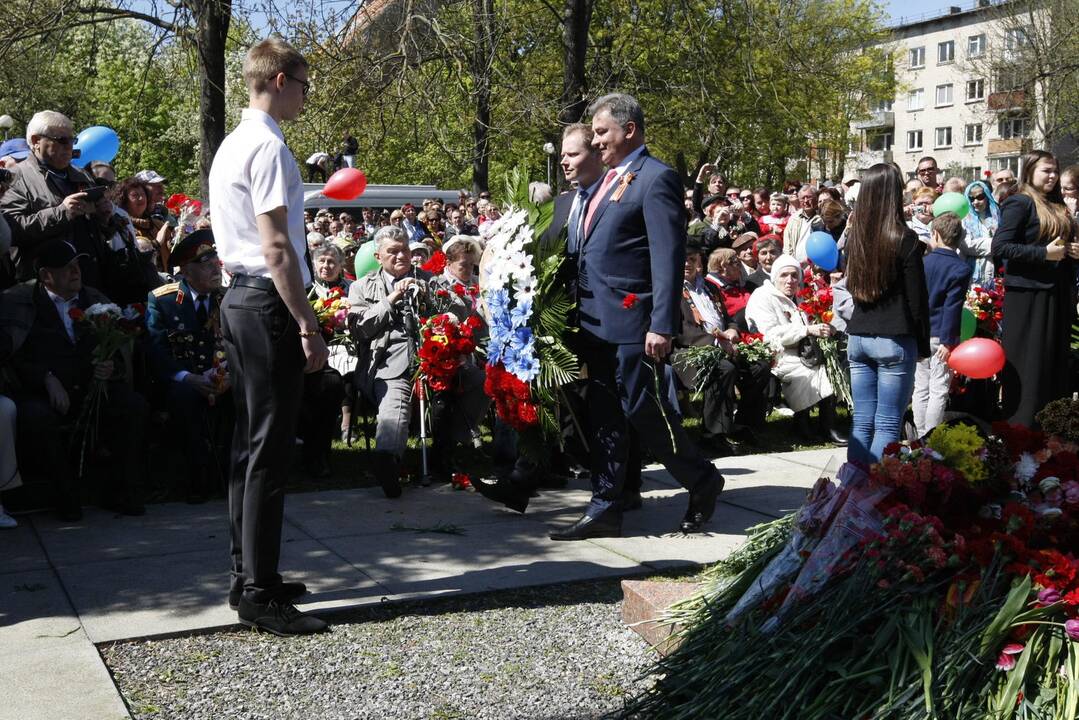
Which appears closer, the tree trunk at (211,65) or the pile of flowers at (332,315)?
the pile of flowers at (332,315)

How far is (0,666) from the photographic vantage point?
4.30 m

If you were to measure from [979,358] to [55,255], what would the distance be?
5.93 metres

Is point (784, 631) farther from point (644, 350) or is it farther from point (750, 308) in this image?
point (750, 308)

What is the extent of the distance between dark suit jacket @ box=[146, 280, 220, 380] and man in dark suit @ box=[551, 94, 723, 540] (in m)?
2.76

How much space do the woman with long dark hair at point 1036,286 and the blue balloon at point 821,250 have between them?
7.59 feet

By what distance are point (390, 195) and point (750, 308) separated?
25786 millimetres

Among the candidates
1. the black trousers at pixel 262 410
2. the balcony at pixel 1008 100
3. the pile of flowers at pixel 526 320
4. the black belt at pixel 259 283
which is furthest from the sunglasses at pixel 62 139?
the balcony at pixel 1008 100

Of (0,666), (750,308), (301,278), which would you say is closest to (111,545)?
(0,666)

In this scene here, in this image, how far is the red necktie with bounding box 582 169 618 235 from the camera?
613 centimetres

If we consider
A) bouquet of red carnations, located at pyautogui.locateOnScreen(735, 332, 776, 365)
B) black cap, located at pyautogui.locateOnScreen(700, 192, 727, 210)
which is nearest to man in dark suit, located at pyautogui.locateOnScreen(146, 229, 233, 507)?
bouquet of red carnations, located at pyautogui.locateOnScreen(735, 332, 776, 365)

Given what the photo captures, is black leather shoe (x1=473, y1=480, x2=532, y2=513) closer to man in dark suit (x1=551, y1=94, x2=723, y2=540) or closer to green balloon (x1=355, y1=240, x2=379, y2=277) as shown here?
man in dark suit (x1=551, y1=94, x2=723, y2=540)

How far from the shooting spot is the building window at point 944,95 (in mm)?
75000

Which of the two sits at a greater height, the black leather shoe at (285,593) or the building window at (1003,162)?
the building window at (1003,162)

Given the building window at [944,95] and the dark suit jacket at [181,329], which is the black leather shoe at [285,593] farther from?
the building window at [944,95]
